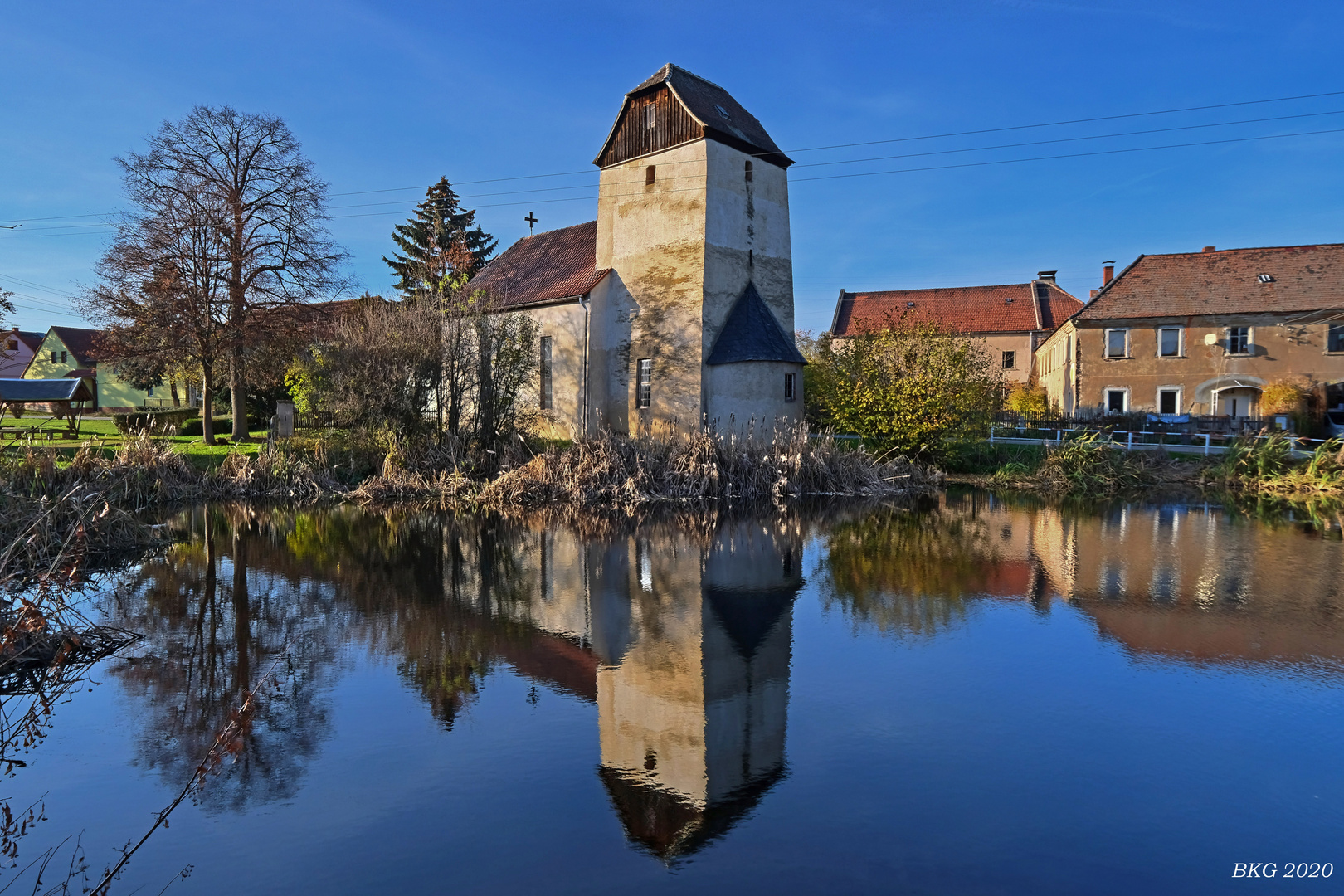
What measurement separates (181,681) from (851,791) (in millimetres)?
5919

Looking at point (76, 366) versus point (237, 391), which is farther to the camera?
point (76, 366)

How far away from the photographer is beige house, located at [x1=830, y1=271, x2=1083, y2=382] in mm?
50031

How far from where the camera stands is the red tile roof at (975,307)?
5031 cm

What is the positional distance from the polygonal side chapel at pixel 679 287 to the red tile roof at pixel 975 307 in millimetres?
25000

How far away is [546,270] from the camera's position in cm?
3047

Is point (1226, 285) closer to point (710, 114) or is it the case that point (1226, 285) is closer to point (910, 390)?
point (910, 390)

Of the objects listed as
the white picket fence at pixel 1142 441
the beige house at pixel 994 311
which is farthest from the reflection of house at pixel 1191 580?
the beige house at pixel 994 311

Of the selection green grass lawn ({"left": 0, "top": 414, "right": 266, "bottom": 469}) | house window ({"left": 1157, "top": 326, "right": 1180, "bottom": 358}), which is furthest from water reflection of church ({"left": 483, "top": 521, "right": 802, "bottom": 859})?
house window ({"left": 1157, "top": 326, "right": 1180, "bottom": 358})

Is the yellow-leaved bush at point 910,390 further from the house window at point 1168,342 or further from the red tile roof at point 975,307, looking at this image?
the red tile roof at point 975,307

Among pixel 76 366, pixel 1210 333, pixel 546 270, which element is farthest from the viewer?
pixel 76 366

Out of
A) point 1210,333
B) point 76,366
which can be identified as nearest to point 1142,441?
point 1210,333

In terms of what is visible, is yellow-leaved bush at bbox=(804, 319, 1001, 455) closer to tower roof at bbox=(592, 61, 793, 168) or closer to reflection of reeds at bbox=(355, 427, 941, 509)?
reflection of reeds at bbox=(355, 427, 941, 509)

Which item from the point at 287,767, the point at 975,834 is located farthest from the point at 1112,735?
the point at 287,767

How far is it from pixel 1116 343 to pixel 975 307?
57.2 ft
